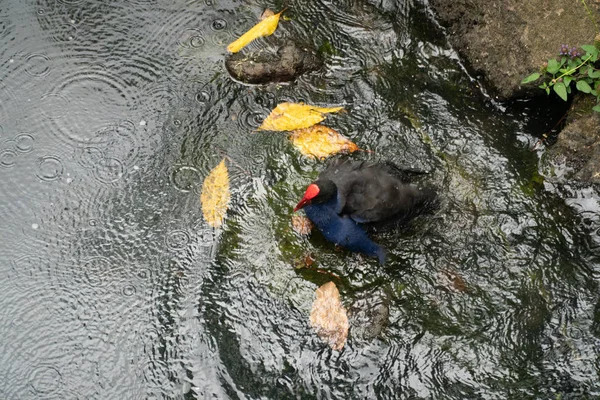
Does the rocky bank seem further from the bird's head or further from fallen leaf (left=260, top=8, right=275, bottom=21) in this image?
the bird's head

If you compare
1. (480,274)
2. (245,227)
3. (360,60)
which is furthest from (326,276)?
(360,60)

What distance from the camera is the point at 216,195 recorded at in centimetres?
382

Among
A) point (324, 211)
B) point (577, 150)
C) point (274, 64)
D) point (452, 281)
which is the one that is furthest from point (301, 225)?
point (577, 150)

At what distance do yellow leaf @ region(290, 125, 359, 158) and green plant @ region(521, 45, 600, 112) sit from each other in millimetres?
1118

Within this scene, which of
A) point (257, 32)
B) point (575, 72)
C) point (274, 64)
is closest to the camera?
point (575, 72)

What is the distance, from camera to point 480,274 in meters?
3.56

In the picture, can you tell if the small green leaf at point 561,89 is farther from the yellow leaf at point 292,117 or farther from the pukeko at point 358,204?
the yellow leaf at point 292,117

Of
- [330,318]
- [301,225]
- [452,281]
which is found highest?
[452,281]

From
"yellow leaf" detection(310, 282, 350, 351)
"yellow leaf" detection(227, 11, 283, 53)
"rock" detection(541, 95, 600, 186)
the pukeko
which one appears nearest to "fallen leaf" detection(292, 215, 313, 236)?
the pukeko

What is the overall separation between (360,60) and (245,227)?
4.70ft

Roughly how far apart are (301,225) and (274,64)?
3.70 feet

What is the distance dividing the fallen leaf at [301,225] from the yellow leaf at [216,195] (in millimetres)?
416

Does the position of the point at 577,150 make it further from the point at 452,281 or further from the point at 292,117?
the point at 292,117

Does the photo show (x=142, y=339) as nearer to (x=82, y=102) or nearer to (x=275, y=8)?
(x=82, y=102)
